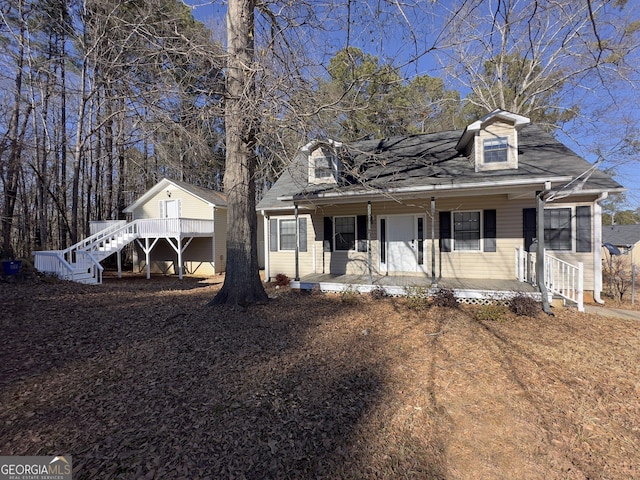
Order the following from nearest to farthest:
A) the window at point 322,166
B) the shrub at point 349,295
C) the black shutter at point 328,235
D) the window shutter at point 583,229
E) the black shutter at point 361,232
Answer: the shrub at point 349,295 < the window shutter at point 583,229 < the window at point 322,166 < the black shutter at point 361,232 < the black shutter at point 328,235

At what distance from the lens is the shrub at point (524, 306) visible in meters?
6.25

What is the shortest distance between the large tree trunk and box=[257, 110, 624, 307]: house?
1112 mm

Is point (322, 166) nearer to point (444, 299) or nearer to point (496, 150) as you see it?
point (496, 150)

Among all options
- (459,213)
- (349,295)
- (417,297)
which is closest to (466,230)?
(459,213)

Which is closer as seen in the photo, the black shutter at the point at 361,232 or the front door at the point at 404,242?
the front door at the point at 404,242

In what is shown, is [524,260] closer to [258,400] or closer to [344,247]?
[344,247]

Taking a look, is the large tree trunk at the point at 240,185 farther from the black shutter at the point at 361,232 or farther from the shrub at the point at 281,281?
the black shutter at the point at 361,232

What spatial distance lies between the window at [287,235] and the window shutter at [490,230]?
20.1ft

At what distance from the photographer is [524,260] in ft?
27.2

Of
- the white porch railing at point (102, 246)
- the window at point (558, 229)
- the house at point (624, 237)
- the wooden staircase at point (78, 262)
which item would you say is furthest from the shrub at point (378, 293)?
the house at point (624, 237)

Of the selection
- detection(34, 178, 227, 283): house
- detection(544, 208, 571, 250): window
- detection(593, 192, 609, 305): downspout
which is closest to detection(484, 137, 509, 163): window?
detection(544, 208, 571, 250): window

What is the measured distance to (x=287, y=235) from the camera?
11.2 metres

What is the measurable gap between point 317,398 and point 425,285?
5.38 m

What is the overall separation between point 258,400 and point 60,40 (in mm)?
19823
